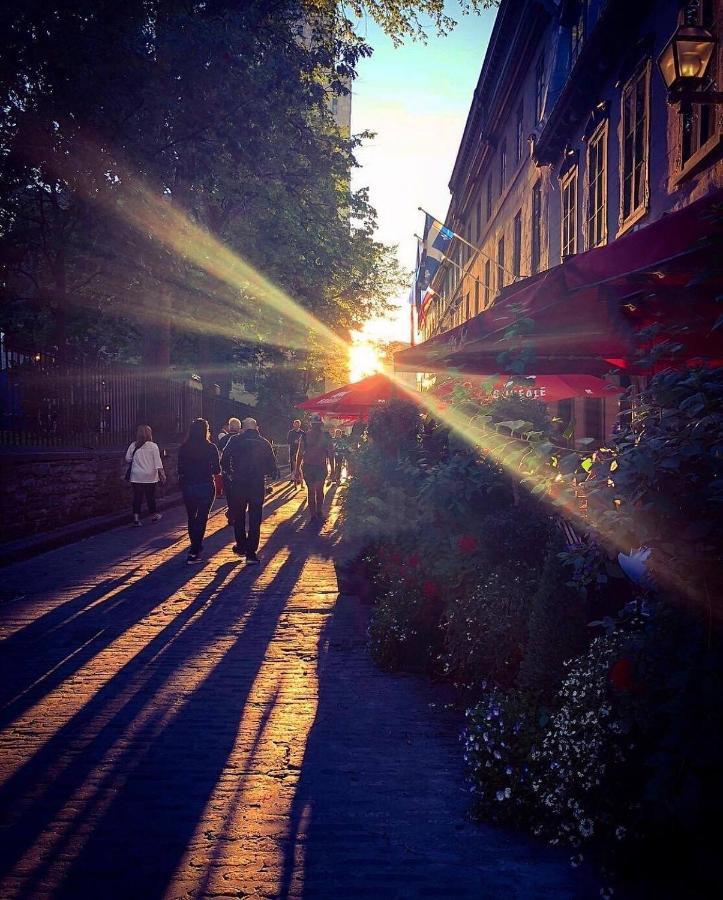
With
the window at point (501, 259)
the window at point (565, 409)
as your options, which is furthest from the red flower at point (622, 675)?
the window at point (501, 259)

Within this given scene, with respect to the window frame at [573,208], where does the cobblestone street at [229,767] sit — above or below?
below

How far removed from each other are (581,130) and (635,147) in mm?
3599

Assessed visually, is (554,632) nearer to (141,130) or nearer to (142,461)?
(142,461)

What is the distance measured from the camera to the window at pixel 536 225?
17.8m

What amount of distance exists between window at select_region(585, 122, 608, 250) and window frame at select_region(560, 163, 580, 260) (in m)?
0.73

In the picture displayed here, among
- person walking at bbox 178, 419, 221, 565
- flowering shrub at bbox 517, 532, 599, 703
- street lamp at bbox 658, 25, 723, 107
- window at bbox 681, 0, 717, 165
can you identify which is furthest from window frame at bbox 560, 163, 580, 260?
flowering shrub at bbox 517, 532, 599, 703

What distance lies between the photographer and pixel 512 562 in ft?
16.1

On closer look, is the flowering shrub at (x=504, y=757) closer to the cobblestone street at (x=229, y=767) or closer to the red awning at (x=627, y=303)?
the cobblestone street at (x=229, y=767)

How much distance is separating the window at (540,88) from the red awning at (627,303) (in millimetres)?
13032

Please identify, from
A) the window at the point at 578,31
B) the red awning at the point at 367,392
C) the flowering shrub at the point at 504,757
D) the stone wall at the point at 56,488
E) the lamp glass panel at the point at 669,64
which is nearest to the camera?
the flowering shrub at the point at 504,757

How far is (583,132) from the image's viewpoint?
14.1 metres

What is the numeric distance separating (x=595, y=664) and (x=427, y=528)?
7.71 feet

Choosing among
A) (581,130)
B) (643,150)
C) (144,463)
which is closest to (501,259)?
(581,130)

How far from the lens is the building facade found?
9359 mm
